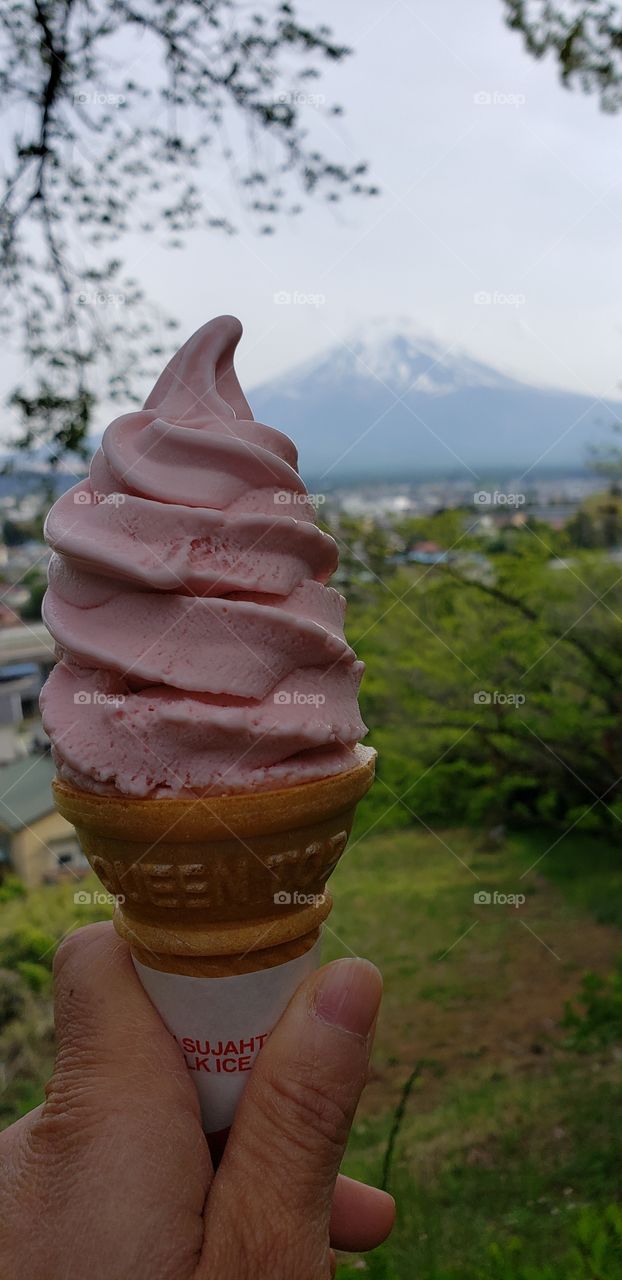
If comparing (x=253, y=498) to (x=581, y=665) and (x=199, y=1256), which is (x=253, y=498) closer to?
(x=199, y=1256)

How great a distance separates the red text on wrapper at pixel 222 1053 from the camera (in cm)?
184

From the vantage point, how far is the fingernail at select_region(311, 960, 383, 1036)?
173 cm

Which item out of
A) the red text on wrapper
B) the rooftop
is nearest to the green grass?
the red text on wrapper

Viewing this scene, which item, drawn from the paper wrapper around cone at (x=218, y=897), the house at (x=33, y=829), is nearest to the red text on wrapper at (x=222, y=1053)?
the paper wrapper around cone at (x=218, y=897)

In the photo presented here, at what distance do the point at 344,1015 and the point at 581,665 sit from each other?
5.08m

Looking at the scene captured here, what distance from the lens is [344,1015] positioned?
1.73 m

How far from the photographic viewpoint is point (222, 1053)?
1835 mm

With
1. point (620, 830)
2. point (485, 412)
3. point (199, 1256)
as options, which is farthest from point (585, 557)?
point (199, 1256)

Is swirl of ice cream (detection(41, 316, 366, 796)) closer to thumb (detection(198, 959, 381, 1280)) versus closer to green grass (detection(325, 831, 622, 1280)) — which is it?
thumb (detection(198, 959, 381, 1280))

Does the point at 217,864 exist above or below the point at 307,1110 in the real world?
above

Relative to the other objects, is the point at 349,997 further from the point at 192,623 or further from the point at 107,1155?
the point at 192,623

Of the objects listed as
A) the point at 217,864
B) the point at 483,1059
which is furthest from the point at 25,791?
the point at 217,864

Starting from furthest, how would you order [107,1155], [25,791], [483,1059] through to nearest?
1. [25,791]
2. [483,1059]
3. [107,1155]

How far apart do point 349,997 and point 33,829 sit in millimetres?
4990
